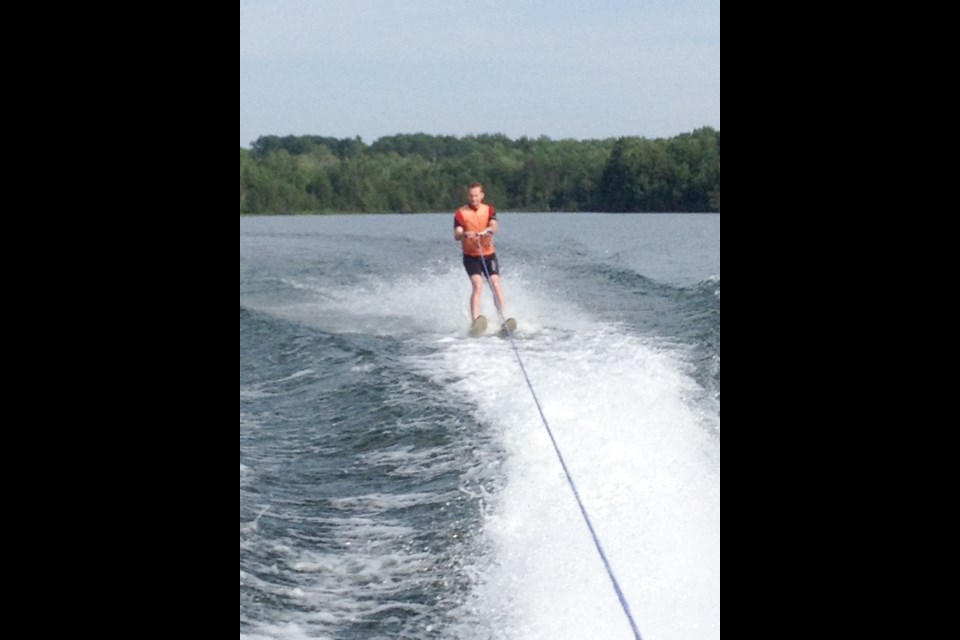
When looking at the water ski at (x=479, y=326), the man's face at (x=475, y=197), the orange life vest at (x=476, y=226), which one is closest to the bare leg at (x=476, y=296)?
the water ski at (x=479, y=326)

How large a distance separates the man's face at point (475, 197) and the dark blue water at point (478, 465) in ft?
3.38

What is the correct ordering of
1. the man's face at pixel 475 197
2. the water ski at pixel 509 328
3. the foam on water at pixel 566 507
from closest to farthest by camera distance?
the foam on water at pixel 566 507, the man's face at pixel 475 197, the water ski at pixel 509 328

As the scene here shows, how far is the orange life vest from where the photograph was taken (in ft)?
28.2

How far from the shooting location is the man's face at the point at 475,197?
27.7ft

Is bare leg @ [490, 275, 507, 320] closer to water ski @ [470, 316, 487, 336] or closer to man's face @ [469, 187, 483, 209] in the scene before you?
water ski @ [470, 316, 487, 336]

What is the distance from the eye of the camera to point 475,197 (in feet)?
27.9

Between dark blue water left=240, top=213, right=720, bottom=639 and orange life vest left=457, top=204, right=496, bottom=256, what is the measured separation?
69cm

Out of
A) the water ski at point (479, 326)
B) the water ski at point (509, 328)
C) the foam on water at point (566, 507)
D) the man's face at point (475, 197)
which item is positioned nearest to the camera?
the foam on water at point (566, 507)

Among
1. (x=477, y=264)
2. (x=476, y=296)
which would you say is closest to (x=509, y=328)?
(x=476, y=296)

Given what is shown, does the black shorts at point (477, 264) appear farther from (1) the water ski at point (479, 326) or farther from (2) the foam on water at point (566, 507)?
(2) the foam on water at point (566, 507)

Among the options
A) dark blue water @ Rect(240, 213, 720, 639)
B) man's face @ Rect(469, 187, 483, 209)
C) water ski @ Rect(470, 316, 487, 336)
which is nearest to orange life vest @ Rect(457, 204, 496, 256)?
man's face @ Rect(469, 187, 483, 209)
